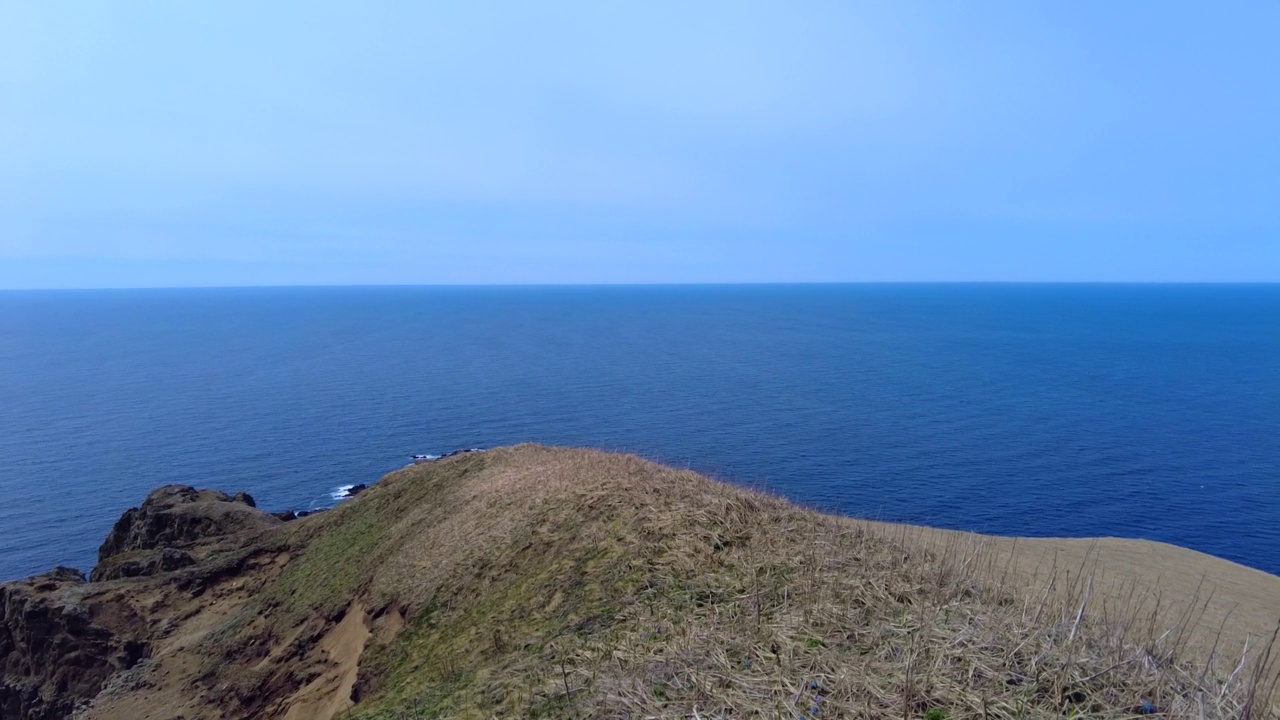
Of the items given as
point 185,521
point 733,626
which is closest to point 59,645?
point 185,521

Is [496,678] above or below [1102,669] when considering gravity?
below

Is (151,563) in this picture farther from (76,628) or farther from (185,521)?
(185,521)

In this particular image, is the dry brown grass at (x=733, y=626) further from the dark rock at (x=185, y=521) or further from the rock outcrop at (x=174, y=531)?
the dark rock at (x=185, y=521)

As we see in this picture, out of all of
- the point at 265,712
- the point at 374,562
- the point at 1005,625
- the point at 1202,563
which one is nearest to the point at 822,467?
the point at 1202,563

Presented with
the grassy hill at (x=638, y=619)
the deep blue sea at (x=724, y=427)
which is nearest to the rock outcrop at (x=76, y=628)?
the grassy hill at (x=638, y=619)

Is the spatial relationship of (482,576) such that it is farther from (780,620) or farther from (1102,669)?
(1102,669)
